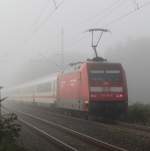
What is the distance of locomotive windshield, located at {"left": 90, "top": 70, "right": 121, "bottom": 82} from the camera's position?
25516 millimetres

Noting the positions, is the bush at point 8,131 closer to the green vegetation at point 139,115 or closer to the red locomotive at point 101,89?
the red locomotive at point 101,89

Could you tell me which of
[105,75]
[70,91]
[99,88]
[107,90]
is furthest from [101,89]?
[70,91]

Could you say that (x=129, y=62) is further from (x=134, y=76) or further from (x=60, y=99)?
(x=60, y=99)

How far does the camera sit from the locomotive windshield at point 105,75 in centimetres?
2552

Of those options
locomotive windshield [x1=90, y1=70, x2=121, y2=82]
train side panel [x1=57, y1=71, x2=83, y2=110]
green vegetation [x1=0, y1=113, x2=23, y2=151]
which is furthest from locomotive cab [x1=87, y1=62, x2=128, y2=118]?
green vegetation [x1=0, y1=113, x2=23, y2=151]

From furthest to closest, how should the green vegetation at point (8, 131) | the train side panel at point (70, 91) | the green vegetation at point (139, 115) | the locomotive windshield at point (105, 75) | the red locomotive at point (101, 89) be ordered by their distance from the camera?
the train side panel at point (70, 91) → the locomotive windshield at point (105, 75) → the green vegetation at point (139, 115) → the red locomotive at point (101, 89) → the green vegetation at point (8, 131)

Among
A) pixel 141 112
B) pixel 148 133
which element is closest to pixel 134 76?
pixel 141 112

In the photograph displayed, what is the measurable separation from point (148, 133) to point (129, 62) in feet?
191

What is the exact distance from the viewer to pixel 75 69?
91.0ft

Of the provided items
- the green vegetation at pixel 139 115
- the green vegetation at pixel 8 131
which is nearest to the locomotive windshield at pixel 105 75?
the green vegetation at pixel 139 115

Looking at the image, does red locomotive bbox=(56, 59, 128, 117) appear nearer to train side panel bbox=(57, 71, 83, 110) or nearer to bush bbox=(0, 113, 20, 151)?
train side panel bbox=(57, 71, 83, 110)

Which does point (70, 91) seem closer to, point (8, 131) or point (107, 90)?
point (107, 90)

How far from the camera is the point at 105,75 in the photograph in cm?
2570

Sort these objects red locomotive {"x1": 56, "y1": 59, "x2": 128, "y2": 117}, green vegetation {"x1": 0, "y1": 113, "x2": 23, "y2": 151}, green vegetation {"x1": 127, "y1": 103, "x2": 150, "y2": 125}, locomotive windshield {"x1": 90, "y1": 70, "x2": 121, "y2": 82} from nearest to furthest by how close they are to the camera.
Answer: green vegetation {"x1": 0, "y1": 113, "x2": 23, "y2": 151} → red locomotive {"x1": 56, "y1": 59, "x2": 128, "y2": 117} → green vegetation {"x1": 127, "y1": 103, "x2": 150, "y2": 125} → locomotive windshield {"x1": 90, "y1": 70, "x2": 121, "y2": 82}
